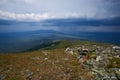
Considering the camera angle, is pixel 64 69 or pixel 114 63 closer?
pixel 64 69

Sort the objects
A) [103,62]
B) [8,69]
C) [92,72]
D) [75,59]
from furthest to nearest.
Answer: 1. [75,59]
2. [103,62]
3. [8,69]
4. [92,72]

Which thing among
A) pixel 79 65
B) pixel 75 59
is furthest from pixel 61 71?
pixel 75 59

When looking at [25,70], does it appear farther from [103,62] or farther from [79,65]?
[103,62]

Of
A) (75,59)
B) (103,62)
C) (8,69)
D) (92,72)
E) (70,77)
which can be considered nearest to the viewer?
(70,77)

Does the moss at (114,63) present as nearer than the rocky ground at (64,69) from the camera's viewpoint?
No

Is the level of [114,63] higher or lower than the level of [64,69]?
lower

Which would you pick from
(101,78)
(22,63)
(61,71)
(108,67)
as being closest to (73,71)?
(61,71)

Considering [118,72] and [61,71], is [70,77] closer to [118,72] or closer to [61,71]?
[61,71]

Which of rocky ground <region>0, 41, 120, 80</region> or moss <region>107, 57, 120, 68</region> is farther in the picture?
moss <region>107, 57, 120, 68</region>

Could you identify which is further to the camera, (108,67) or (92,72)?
(108,67)
